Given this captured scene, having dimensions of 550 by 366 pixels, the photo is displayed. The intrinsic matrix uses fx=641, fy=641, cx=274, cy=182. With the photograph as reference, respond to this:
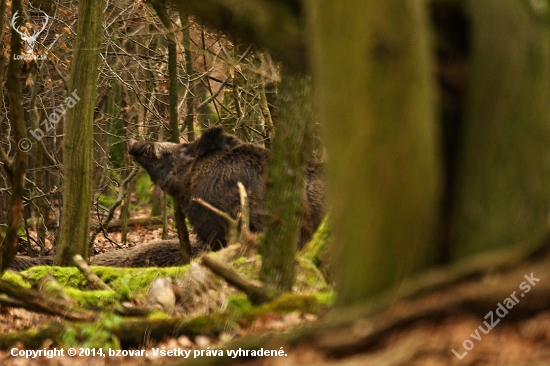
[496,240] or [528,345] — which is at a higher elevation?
[496,240]

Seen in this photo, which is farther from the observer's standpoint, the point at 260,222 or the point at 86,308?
the point at 260,222

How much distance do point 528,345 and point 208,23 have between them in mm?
1992

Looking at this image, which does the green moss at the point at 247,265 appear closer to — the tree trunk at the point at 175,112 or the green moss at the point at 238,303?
the green moss at the point at 238,303

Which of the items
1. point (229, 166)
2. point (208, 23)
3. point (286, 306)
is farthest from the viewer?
point (229, 166)

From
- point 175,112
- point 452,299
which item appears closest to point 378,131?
point 452,299

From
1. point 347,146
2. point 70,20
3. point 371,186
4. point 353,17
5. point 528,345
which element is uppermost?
point 70,20

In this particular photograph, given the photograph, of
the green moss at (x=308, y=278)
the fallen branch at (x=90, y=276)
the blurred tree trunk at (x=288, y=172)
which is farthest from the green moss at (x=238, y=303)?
the fallen branch at (x=90, y=276)

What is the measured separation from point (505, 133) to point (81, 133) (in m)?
6.66

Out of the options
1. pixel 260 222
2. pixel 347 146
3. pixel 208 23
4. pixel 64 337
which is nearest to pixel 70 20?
pixel 260 222

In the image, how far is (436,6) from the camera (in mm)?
2752

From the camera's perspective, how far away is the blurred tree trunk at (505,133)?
2.64 meters

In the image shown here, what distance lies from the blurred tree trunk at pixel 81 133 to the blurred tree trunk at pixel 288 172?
3843mm

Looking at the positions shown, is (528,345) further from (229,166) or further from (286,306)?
(229,166)

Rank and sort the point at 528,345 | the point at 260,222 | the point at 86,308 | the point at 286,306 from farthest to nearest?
the point at 260,222 < the point at 86,308 < the point at 286,306 < the point at 528,345
